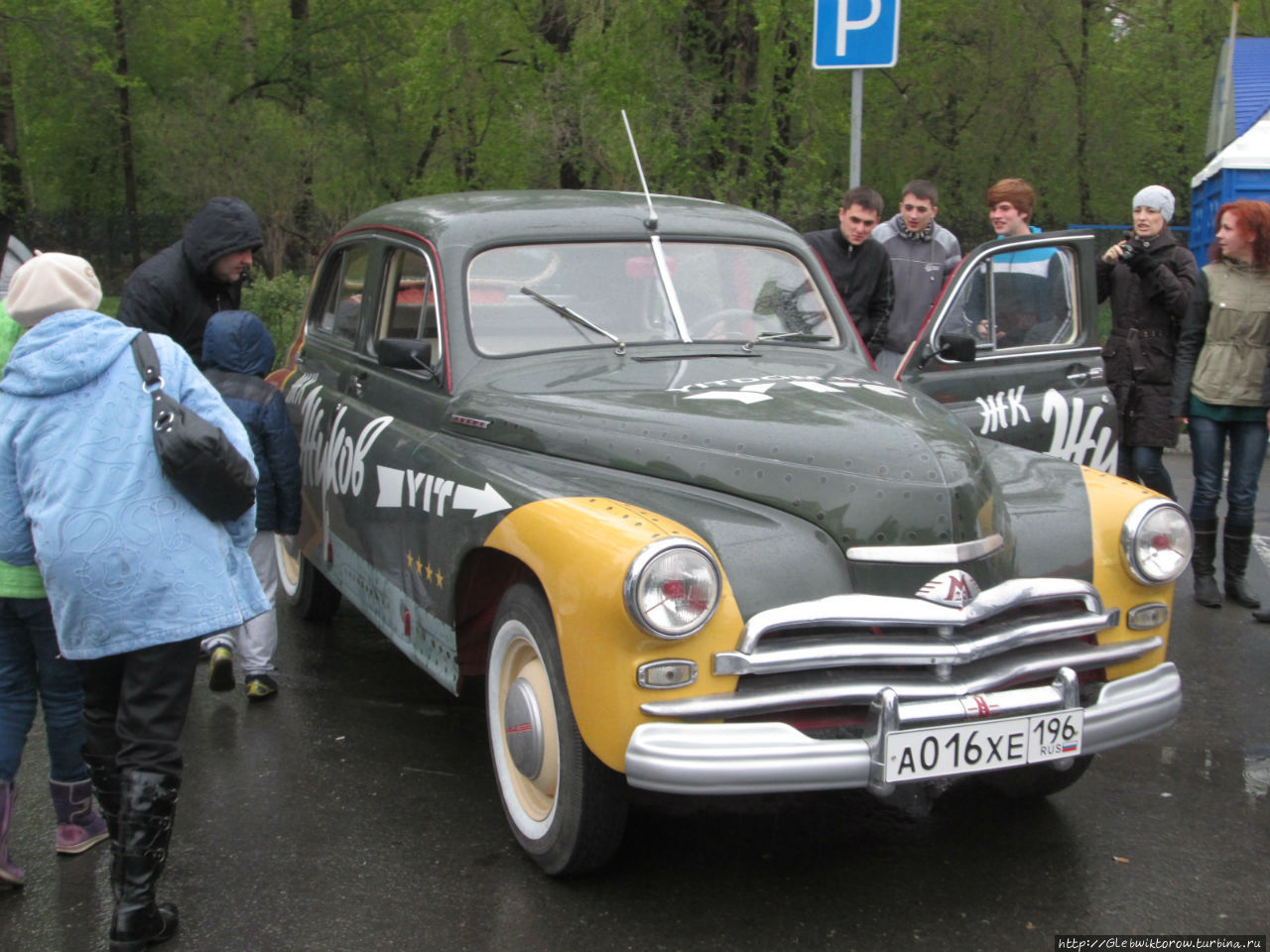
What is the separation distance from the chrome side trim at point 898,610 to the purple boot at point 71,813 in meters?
2.10

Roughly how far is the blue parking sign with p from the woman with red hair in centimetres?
214

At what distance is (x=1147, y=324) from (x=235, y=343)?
4521mm

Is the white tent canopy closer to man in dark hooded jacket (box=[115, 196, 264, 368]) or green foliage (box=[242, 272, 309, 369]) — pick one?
green foliage (box=[242, 272, 309, 369])

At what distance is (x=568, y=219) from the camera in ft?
16.3

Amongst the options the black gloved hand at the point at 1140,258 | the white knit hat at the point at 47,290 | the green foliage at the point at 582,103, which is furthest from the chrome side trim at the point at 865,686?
the green foliage at the point at 582,103

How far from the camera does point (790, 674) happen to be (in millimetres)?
3391

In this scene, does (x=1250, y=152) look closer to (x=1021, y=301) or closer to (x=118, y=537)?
(x=1021, y=301)

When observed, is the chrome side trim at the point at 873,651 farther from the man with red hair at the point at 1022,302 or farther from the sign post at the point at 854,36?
the sign post at the point at 854,36

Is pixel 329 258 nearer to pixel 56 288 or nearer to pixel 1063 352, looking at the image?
pixel 56 288

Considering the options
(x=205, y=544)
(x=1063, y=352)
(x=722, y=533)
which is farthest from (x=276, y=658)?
(x=1063, y=352)

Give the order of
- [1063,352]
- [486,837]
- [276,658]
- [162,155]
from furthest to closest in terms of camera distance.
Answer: [162,155] < [276,658] < [1063,352] < [486,837]

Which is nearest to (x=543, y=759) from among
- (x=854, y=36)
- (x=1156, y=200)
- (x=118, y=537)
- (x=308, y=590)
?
(x=118, y=537)

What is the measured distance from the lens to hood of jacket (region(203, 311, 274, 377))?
5.21m

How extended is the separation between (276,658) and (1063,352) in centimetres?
369
